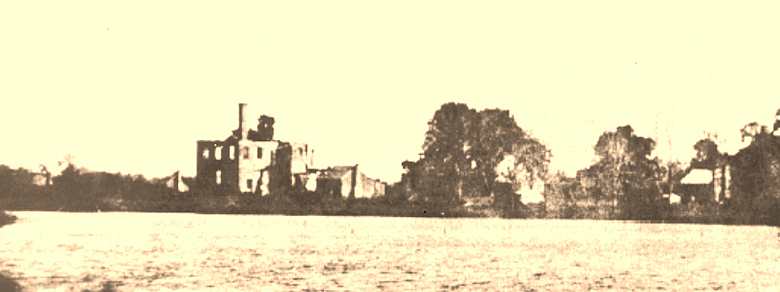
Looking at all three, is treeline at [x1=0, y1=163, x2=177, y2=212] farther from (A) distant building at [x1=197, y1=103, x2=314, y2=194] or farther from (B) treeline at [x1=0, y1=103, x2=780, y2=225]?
(A) distant building at [x1=197, y1=103, x2=314, y2=194]

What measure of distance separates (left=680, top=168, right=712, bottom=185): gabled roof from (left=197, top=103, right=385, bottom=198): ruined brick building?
1453 inches

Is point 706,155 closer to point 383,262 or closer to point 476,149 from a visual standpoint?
point 476,149

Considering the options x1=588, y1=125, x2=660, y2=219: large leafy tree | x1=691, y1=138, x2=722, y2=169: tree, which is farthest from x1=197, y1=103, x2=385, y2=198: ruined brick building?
x1=691, y1=138, x2=722, y2=169: tree

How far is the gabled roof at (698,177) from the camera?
122m

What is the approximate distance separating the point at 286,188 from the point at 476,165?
19384 mm

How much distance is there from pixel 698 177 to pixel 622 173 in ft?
82.0

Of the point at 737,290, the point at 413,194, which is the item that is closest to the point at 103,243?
the point at 737,290

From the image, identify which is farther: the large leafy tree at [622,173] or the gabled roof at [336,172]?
the gabled roof at [336,172]

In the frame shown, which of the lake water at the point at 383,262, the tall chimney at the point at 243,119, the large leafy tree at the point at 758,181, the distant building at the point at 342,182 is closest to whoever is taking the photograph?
the lake water at the point at 383,262

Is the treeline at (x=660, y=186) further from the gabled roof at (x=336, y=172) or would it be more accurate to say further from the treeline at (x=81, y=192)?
the treeline at (x=81, y=192)

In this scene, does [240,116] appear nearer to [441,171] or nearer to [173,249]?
[441,171]

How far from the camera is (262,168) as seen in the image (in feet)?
377

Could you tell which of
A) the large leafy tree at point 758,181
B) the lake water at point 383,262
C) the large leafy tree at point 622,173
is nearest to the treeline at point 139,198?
the large leafy tree at point 622,173

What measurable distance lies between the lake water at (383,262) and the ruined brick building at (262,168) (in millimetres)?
43634
